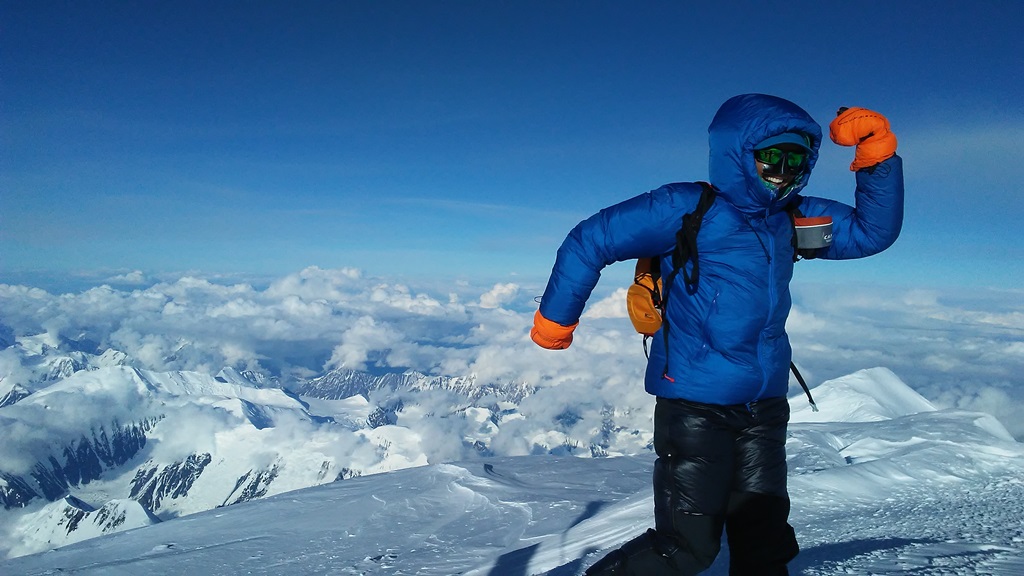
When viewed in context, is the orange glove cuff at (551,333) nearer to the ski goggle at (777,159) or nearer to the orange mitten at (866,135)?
the ski goggle at (777,159)

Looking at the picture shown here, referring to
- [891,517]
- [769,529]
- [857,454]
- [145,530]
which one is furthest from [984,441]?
[145,530]

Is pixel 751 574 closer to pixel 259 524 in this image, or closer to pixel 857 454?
pixel 857 454

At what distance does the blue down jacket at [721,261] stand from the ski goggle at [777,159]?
0.30 feet

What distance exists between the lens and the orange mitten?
9.95 feet

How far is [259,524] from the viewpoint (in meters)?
9.88

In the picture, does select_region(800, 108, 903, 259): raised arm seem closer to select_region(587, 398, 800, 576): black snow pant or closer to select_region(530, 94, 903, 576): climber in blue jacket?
select_region(530, 94, 903, 576): climber in blue jacket

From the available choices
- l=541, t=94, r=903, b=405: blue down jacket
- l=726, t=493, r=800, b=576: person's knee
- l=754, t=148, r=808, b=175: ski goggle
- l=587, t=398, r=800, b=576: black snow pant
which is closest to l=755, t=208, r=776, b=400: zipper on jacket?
l=541, t=94, r=903, b=405: blue down jacket

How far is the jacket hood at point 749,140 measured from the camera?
2785 mm

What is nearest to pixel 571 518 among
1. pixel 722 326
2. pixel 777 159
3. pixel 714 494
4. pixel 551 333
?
pixel 714 494

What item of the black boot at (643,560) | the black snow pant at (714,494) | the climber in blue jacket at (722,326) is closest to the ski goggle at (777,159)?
the climber in blue jacket at (722,326)

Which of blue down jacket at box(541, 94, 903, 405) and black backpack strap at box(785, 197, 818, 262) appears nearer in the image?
blue down jacket at box(541, 94, 903, 405)

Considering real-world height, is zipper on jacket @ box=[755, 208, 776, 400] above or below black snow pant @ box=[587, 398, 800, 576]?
above

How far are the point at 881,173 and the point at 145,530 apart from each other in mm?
13307

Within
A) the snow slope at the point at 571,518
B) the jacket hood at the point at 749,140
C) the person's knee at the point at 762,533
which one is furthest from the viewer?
the snow slope at the point at 571,518
